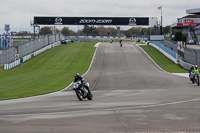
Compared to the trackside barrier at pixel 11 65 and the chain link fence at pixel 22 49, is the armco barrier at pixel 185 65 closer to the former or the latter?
the trackside barrier at pixel 11 65

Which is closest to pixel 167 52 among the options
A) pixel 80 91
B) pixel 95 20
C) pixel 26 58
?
pixel 26 58

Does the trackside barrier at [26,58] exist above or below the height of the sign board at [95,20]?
below

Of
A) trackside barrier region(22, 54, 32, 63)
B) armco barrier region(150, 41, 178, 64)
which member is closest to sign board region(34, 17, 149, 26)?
armco barrier region(150, 41, 178, 64)

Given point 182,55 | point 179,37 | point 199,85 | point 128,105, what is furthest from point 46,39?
point 128,105

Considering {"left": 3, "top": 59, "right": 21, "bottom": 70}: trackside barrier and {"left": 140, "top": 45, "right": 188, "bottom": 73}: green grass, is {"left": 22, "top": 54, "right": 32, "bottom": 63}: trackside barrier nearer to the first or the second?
{"left": 3, "top": 59, "right": 21, "bottom": 70}: trackside barrier

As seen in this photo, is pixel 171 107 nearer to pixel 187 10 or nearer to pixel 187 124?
pixel 187 124

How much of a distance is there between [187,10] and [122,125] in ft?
377

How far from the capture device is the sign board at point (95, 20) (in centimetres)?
8725

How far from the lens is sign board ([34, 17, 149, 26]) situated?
87250 millimetres

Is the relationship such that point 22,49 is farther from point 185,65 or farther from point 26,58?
point 185,65

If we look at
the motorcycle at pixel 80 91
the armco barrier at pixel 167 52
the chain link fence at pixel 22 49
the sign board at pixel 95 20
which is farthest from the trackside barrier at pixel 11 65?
the sign board at pixel 95 20

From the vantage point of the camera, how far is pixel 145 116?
12.5 m

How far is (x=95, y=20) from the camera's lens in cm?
8750

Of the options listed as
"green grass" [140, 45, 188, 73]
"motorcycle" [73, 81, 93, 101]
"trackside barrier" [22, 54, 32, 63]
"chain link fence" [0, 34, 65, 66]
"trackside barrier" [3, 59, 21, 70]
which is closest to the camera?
"motorcycle" [73, 81, 93, 101]
